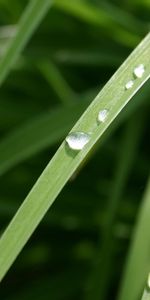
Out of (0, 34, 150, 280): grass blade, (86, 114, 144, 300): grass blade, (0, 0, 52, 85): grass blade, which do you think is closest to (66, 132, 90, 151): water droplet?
(0, 34, 150, 280): grass blade

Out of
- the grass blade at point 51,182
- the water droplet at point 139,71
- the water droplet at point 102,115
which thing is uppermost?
the water droplet at point 139,71

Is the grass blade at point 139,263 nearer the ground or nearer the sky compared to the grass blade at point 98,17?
nearer the ground

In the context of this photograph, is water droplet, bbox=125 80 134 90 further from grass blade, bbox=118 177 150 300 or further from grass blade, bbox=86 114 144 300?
grass blade, bbox=86 114 144 300

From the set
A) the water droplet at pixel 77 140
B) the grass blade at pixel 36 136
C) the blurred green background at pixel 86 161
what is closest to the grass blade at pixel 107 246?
the blurred green background at pixel 86 161

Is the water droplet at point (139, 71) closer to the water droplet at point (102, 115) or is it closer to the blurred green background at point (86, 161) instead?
the water droplet at point (102, 115)

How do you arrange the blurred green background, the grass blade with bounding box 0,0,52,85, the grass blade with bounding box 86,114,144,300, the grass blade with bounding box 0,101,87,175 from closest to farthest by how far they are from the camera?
1. the grass blade with bounding box 0,0,52,85
2. the grass blade with bounding box 0,101,87,175
3. the grass blade with bounding box 86,114,144,300
4. the blurred green background

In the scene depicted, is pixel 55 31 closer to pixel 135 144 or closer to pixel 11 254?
pixel 135 144
